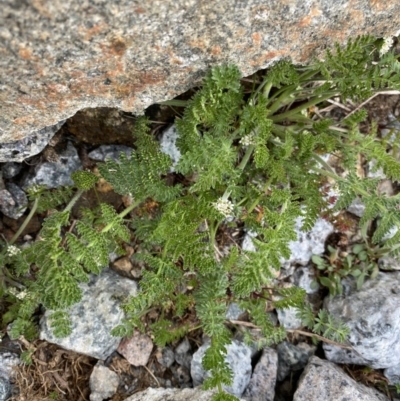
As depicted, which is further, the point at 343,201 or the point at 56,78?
the point at 343,201

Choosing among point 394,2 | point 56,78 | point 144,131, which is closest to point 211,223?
point 144,131

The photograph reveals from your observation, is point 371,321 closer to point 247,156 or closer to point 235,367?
point 235,367

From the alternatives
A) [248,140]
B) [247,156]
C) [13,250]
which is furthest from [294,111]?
[13,250]

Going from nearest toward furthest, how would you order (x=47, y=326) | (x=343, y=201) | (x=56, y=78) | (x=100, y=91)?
(x=56, y=78) < (x=100, y=91) < (x=343, y=201) < (x=47, y=326)

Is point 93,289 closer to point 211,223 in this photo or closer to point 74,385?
point 74,385

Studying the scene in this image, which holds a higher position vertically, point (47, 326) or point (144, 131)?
point (144, 131)

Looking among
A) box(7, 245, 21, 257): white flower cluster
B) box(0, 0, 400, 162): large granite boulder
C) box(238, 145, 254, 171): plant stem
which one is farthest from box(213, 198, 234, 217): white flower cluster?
box(7, 245, 21, 257): white flower cluster
